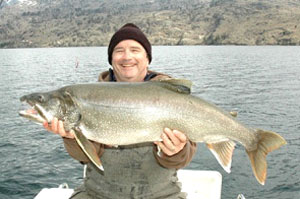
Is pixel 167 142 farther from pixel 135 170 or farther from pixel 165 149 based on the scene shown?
pixel 135 170

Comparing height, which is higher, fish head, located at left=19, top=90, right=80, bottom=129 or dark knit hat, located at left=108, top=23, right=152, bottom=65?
dark knit hat, located at left=108, top=23, right=152, bottom=65

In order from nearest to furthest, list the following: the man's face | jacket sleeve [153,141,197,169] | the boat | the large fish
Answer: the large fish → jacket sleeve [153,141,197,169] → the man's face → the boat

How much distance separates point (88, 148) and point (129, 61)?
5.53 ft

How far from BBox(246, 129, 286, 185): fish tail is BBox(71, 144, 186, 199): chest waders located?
1.29 metres

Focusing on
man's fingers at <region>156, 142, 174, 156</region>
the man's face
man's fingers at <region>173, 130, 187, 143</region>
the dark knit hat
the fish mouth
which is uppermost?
the dark knit hat

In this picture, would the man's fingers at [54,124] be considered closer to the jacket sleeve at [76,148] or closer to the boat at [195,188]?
the jacket sleeve at [76,148]

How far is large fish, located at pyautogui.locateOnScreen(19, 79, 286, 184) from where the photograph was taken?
4.28m

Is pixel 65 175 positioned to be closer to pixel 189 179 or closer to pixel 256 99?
pixel 189 179

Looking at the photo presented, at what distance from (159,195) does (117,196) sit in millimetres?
624

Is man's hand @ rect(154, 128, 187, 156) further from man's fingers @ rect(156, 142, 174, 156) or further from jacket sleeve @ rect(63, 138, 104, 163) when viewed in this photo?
jacket sleeve @ rect(63, 138, 104, 163)

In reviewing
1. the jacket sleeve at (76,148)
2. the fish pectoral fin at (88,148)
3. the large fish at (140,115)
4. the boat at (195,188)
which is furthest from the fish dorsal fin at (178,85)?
the boat at (195,188)

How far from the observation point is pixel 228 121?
173 inches

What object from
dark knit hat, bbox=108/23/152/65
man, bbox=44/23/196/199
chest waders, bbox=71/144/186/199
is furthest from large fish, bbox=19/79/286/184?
dark knit hat, bbox=108/23/152/65

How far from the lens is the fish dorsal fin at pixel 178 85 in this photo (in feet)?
14.4
